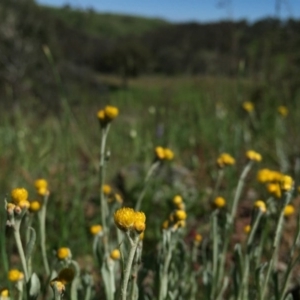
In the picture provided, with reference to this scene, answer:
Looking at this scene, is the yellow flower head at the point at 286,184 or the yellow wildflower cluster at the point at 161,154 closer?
the yellow flower head at the point at 286,184

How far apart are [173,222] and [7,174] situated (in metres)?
1.66

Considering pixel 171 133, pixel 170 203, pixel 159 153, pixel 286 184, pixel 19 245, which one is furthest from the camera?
pixel 171 133

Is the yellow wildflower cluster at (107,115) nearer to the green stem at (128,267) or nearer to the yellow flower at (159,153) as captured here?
the yellow flower at (159,153)

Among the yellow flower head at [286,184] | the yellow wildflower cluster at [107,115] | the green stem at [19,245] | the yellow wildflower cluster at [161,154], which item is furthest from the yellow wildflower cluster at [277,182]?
the green stem at [19,245]

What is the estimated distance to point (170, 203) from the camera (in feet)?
7.92

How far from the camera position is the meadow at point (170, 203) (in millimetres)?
1270

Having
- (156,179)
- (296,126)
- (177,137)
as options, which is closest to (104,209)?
(156,179)

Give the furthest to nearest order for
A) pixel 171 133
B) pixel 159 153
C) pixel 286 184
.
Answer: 1. pixel 171 133
2. pixel 159 153
3. pixel 286 184

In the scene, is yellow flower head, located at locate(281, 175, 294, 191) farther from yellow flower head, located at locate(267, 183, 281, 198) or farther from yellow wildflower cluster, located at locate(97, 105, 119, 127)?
yellow wildflower cluster, located at locate(97, 105, 119, 127)

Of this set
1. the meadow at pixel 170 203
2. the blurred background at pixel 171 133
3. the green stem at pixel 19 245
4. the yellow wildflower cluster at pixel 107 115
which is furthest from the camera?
the blurred background at pixel 171 133

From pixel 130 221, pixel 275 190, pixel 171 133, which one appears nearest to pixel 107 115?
pixel 275 190

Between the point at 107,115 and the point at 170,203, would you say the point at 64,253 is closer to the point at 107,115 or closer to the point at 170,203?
the point at 107,115

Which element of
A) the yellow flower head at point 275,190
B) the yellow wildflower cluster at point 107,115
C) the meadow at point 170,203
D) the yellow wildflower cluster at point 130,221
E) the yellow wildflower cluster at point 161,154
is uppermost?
the yellow wildflower cluster at point 107,115

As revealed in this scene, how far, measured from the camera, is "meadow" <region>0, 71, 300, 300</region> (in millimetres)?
1270
